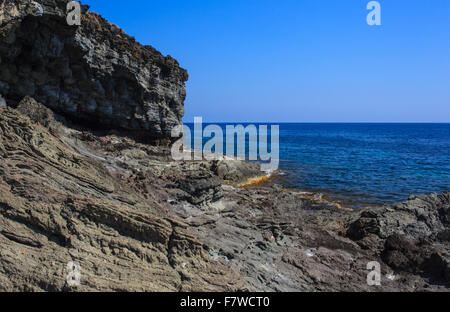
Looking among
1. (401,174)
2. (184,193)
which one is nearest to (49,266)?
(184,193)

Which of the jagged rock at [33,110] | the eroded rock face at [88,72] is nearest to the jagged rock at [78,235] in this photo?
the jagged rock at [33,110]

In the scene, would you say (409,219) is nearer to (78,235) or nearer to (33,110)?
(78,235)

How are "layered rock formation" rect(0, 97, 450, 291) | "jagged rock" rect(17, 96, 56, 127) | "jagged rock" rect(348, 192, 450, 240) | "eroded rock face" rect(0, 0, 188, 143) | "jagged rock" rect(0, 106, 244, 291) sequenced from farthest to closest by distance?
"eroded rock face" rect(0, 0, 188, 143) < "jagged rock" rect(17, 96, 56, 127) < "jagged rock" rect(348, 192, 450, 240) < "layered rock formation" rect(0, 97, 450, 291) < "jagged rock" rect(0, 106, 244, 291)

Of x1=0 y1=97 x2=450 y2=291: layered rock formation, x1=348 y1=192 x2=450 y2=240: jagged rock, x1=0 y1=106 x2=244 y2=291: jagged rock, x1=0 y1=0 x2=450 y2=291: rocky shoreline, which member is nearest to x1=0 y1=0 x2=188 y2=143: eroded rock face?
x1=0 y1=0 x2=450 y2=291: rocky shoreline

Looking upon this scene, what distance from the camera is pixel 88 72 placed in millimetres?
21734

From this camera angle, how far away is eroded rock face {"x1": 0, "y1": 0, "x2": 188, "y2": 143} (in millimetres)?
17062

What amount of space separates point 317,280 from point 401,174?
27.7 m

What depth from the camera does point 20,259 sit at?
697 cm

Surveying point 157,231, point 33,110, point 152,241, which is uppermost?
point 33,110

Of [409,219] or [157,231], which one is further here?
[409,219]

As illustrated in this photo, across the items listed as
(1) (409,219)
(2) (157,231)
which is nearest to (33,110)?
(2) (157,231)

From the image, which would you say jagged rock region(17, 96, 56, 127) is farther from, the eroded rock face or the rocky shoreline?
the eroded rock face

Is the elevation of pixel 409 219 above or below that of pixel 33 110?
below

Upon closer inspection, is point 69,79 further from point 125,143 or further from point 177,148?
point 177,148
